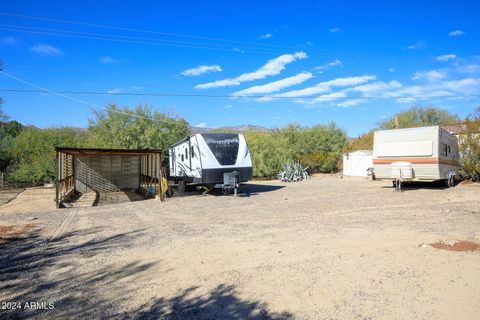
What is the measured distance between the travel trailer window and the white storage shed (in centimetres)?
1501

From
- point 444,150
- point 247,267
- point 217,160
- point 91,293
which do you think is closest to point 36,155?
point 217,160

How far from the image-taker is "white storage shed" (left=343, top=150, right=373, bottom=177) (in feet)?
87.7

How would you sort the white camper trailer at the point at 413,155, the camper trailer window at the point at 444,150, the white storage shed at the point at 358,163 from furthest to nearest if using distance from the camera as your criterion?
the white storage shed at the point at 358,163, the camper trailer window at the point at 444,150, the white camper trailer at the point at 413,155

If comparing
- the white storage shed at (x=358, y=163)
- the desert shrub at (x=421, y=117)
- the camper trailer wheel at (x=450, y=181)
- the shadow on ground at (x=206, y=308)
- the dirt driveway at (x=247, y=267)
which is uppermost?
the desert shrub at (x=421, y=117)

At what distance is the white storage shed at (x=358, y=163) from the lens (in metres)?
26.7

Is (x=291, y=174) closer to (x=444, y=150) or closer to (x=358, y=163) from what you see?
(x=358, y=163)

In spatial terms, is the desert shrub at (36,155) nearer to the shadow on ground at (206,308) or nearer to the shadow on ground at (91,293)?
the shadow on ground at (91,293)

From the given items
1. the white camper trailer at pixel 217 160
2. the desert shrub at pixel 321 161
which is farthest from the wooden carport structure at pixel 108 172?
the desert shrub at pixel 321 161

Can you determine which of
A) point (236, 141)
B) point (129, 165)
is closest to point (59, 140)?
point (129, 165)

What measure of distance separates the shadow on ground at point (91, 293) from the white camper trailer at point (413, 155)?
41.5 ft

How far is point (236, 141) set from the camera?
1549 cm

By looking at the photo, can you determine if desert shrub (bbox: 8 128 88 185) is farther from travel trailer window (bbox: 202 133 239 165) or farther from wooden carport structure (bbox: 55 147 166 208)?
travel trailer window (bbox: 202 133 239 165)

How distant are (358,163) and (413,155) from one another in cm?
1256

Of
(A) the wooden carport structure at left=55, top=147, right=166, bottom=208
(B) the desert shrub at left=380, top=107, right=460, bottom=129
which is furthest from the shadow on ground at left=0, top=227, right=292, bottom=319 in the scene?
(B) the desert shrub at left=380, top=107, right=460, bottom=129
